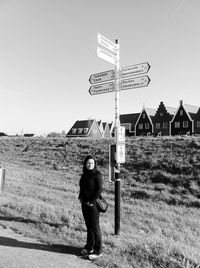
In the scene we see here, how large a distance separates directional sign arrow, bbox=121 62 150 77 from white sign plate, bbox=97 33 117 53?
0.57 m

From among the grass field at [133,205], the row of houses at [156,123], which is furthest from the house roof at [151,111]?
the grass field at [133,205]

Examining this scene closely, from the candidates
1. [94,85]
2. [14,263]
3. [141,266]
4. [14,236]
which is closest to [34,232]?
[14,236]

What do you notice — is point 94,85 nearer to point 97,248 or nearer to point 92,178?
point 92,178

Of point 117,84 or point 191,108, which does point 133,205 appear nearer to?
point 117,84

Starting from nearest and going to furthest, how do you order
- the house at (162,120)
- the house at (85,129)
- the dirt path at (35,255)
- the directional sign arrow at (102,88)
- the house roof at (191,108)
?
1. the dirt path at (35,255)
2. the directional sign arrow at (102,88)
3. the house roof at (191,108)
4. the house at (162,120)
5. the house at (85,129)

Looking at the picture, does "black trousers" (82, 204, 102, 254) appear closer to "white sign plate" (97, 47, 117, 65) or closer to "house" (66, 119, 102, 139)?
"white sign plate" (97, 47, 117, 65)

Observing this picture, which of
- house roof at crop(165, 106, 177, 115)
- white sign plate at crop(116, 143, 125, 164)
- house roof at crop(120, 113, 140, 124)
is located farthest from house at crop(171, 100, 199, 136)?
white sign plate at crop(116, 143, 125, 164)

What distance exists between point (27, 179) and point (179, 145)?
498 inches

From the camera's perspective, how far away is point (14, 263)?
4.57 meters

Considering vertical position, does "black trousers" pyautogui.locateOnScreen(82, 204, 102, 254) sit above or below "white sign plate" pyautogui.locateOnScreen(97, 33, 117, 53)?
below

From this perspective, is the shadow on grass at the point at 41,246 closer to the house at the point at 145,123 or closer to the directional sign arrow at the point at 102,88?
the directional sign arrow at the point at 102,88

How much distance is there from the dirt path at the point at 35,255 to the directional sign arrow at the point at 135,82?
335cm

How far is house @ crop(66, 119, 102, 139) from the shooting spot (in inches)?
2579

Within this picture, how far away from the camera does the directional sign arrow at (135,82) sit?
20.1ft
